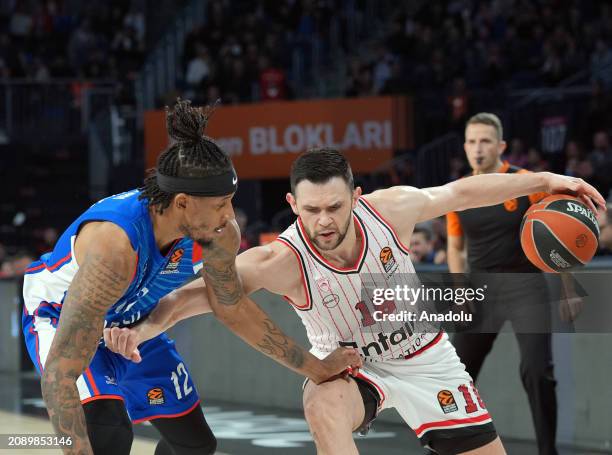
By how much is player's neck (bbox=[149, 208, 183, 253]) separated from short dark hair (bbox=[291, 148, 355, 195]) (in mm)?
519

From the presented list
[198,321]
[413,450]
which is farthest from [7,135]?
[413,450]

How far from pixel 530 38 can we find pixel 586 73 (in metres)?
1.69

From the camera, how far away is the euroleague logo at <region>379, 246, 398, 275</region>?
4.34 m

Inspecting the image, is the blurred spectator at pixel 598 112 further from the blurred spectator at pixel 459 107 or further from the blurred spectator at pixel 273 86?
the blurred spectator at pixel 273 86

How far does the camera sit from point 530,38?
14.6m

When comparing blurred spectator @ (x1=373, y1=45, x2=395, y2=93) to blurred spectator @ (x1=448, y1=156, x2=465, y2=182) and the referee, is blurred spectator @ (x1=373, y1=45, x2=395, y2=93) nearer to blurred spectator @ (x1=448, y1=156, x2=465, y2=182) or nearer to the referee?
blurred spectator @ (x1=448, y1=156, x2=465, y2=182)

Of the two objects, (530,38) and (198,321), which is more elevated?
(530,38)

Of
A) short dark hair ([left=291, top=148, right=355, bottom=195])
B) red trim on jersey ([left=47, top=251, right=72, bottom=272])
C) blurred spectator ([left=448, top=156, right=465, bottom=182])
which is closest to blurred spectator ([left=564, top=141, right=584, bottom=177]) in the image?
blurred spectator ([left=448, top=156, right=465, bottom=182])

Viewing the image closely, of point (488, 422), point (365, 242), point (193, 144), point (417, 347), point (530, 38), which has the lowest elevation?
point (488, 422)

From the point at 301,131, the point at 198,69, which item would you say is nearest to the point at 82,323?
the point at 301,131

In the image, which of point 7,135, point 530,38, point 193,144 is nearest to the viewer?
point 193,144

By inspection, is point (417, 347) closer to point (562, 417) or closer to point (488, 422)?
point (488, 422)

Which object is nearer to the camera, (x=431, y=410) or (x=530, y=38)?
(x=431, y=410)

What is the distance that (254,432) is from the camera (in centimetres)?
767
